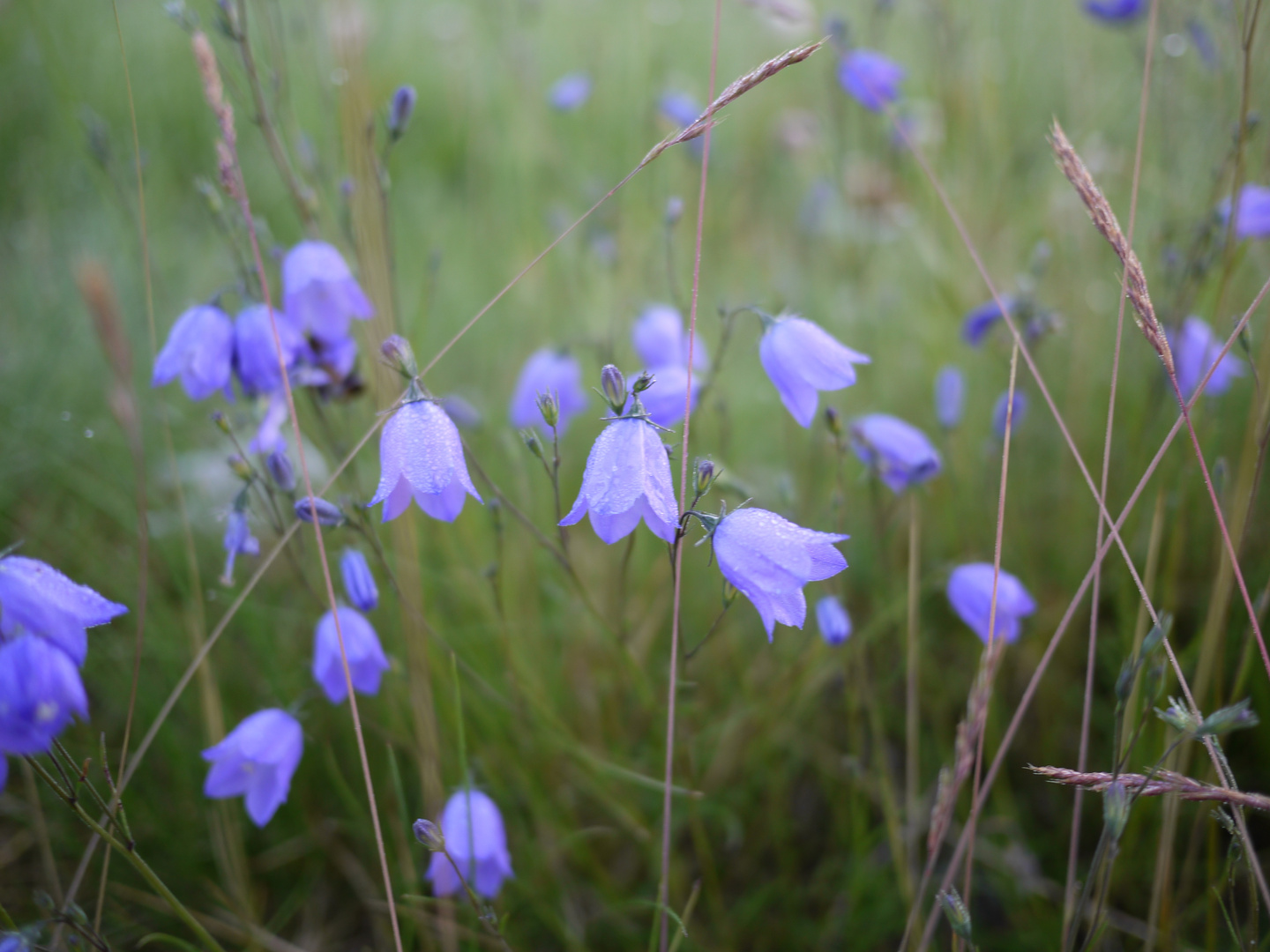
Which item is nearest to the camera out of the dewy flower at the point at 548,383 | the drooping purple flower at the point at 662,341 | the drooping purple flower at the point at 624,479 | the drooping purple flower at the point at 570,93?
the drooping purple flower at the point at 624,479

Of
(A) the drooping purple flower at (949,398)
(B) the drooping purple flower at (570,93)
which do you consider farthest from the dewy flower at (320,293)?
(B) the drooping purple flower at (570,93)

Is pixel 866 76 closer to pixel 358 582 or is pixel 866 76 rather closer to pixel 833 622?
pixel 833 622

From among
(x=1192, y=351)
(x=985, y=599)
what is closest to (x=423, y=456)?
(x=985, y=599)

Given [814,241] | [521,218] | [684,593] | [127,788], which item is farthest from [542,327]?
[127,788]

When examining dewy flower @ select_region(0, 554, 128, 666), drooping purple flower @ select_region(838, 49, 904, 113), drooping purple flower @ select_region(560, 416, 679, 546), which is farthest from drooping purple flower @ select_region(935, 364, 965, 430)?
dewy flower @ select_region(0, 554, 128, 666)

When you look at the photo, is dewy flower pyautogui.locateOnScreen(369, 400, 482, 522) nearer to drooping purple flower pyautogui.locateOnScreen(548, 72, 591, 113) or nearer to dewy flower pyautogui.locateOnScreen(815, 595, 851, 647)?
dewy flower pyautogui.locateOnScreen(815, 595, 851, 647)

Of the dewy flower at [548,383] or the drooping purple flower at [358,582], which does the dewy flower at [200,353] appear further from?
the dewy flower at [548,383]

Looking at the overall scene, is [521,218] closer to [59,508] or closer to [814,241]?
[814,241]
